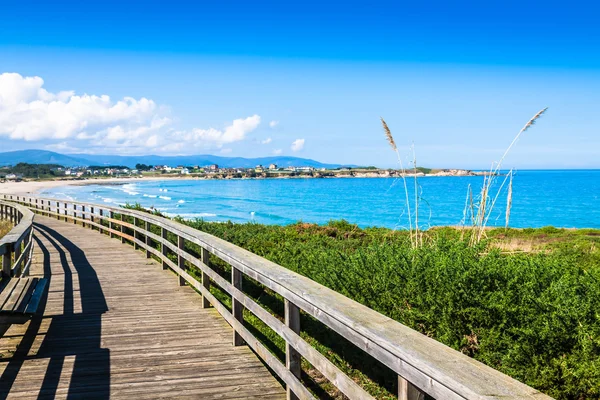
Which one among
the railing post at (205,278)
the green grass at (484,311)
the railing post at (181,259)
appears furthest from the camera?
the railing post at (181,259)

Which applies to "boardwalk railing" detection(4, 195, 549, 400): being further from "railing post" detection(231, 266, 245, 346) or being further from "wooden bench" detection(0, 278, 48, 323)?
"wooden bench" detection(0, 278, 48, 323)

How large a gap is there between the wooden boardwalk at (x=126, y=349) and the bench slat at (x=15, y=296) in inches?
9.0

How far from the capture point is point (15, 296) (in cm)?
547

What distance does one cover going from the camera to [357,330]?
2795 millimetres

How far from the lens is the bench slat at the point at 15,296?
493cm

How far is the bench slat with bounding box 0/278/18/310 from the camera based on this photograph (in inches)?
207

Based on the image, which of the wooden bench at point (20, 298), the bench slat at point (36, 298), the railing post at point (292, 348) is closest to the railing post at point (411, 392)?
the railing post at point (292, 348)

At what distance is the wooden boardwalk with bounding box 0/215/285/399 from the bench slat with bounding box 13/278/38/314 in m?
0.26

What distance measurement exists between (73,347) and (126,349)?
0.57 metres

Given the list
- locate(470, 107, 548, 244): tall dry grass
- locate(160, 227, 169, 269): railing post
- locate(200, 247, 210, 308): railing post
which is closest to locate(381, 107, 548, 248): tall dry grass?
locate(470, 107, 548, 244): tall dry grass

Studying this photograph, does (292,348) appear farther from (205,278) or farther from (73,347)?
(205,278)

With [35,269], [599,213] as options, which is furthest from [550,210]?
[35,269]

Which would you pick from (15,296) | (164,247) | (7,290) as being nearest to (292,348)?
(15,296)

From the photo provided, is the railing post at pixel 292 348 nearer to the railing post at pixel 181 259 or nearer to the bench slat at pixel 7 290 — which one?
the bench slat at pixel 7 290
